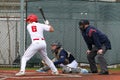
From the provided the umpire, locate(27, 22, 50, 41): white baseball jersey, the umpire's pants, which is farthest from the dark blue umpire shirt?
locate(27, 22, 50, 41): white baseball jersey

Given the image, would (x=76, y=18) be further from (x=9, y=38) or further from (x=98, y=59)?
(x=98, y=59)

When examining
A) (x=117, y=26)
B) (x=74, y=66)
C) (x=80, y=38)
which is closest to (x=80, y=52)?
(x=80, y=38)

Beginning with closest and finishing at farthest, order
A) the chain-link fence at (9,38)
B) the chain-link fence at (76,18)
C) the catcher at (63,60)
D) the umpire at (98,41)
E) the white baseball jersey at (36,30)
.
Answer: the white baseball jersey at (36,30), the umpire at (98,41), the catcher at (63,60), the chain-link fence at (76,18), the chain-link fence at (9,38)

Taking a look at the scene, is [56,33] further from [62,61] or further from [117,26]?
→ [62,61]

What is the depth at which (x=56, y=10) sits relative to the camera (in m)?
19.3

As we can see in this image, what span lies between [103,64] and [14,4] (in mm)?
10975

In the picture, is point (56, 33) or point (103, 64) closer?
point (103, 64)

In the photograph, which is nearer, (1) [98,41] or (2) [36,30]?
(2) [36,30]

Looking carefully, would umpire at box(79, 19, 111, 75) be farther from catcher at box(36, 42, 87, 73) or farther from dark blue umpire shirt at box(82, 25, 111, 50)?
catcher at box(36, 42, 87, 73)

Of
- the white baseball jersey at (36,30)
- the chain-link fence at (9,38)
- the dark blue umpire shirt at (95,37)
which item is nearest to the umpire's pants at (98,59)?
the dark blue umpire shirt at (95,37)

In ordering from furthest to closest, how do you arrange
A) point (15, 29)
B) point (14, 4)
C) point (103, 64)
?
1. point (14, 4)
2. point (15, 29)
3. point (103, 64)

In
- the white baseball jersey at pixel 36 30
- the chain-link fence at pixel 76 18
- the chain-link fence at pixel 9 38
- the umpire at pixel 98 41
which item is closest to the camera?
the white baseball jersey at pixel 36 30

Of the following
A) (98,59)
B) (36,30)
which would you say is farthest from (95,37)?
(36,30)

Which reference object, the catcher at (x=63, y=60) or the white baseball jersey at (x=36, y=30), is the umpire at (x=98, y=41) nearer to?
the catcher at (x=63, y=60)
